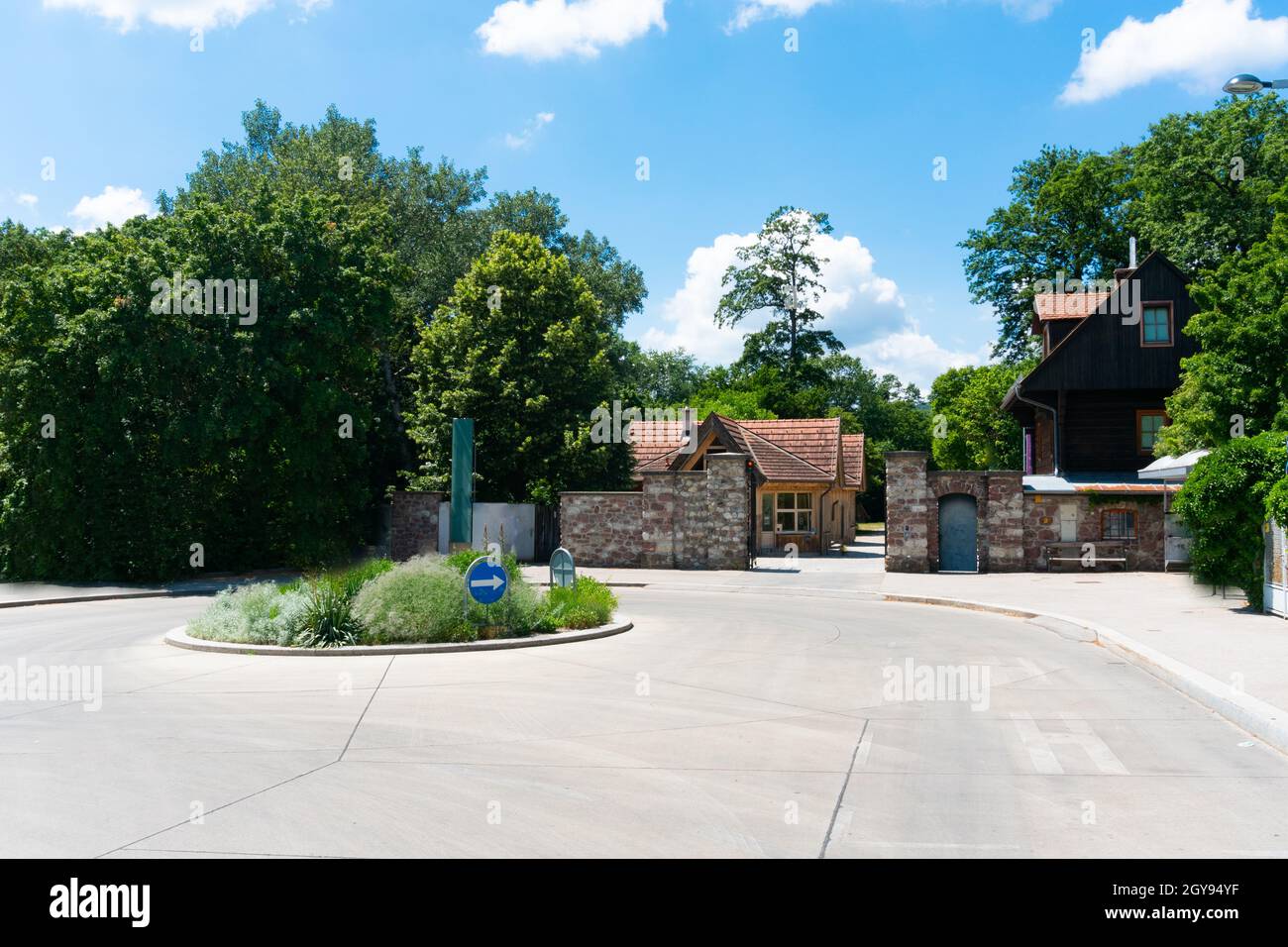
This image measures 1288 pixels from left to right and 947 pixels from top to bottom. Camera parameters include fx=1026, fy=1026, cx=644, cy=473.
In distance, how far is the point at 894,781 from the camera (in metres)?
6.95

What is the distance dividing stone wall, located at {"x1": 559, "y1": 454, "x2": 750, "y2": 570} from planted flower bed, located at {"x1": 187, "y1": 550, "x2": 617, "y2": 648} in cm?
1521

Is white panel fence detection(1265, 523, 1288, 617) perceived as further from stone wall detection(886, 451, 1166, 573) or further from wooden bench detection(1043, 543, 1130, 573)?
wooden bench detection(1043, 543, 1130, 573)

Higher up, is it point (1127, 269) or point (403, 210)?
point (403, 210)

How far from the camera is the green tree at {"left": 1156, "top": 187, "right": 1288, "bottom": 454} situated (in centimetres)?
2625

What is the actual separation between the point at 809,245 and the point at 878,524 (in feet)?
97.2

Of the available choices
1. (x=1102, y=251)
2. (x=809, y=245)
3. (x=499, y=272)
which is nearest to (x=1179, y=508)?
(x=499, y=272)

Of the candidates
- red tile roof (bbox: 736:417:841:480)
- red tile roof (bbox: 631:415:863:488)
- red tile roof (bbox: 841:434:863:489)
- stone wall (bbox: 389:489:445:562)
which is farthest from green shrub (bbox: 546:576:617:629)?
red tile roof (bbox: 841:434:863:489)

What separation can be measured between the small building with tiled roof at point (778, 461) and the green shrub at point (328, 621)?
2524 centimetres

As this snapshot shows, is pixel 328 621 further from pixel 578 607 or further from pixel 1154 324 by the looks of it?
pixel 1154 324

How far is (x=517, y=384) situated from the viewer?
37062mm

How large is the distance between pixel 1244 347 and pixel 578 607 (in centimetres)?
2026

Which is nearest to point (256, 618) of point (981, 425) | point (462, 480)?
point (462, 480)

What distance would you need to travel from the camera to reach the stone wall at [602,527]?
32281 millimetres
